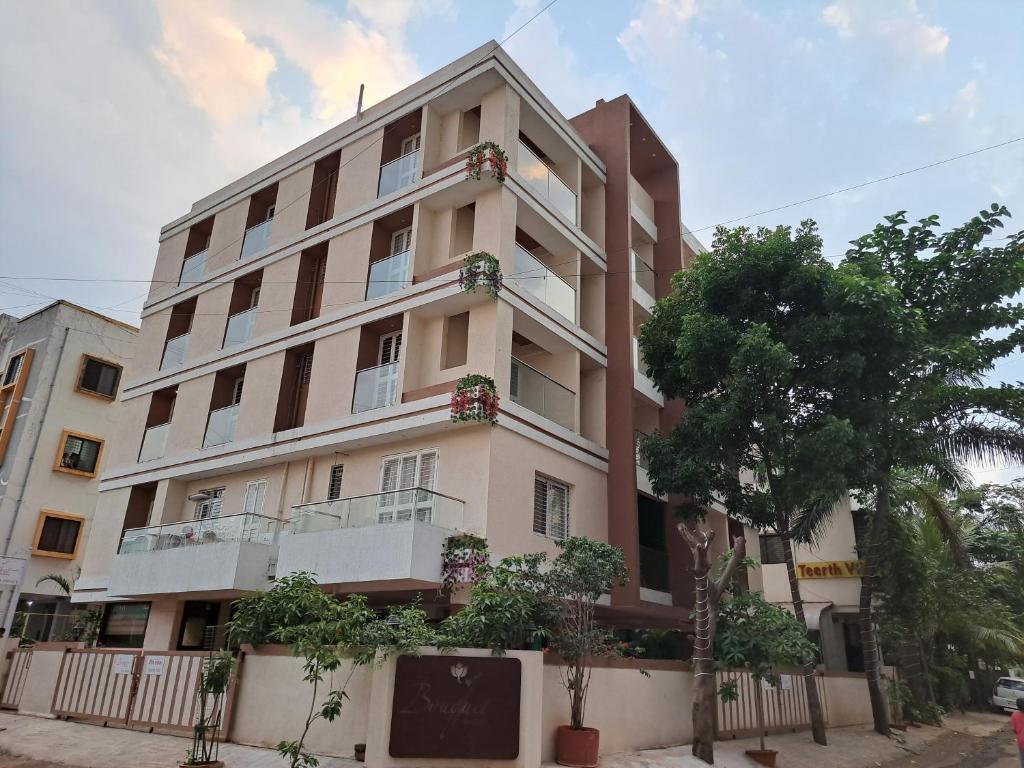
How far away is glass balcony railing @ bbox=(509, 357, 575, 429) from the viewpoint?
16250 mm

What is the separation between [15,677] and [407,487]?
8555 mm

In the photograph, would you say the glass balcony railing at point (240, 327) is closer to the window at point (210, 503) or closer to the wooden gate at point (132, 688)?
the window at point (210, 503)

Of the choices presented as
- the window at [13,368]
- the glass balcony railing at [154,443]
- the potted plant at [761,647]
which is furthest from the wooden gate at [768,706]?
the window at [13,368]

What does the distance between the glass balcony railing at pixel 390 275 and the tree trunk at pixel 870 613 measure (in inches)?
466

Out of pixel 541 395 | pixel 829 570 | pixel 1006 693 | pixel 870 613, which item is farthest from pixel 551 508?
pixel 1006 693

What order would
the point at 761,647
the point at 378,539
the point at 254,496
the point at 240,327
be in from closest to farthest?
the point at 761,647 → the point at 378,539 → the point at 254,496 → the point at 240,327

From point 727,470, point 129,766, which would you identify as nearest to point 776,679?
point 727,470

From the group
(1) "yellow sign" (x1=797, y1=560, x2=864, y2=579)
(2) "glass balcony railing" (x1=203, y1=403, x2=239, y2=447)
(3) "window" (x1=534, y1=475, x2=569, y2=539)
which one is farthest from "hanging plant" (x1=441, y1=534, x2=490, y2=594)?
(1) "yellow sign" (x1=797, y1=560, x2=864, y2=579)

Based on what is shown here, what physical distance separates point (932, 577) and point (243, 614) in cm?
1904

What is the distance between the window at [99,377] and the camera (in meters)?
29.8

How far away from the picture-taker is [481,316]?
1595 cm

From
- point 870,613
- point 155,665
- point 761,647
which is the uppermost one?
point 870,613

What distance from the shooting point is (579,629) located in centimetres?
1080

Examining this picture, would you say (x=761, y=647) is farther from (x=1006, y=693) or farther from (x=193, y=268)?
(x=1006, y=693)
